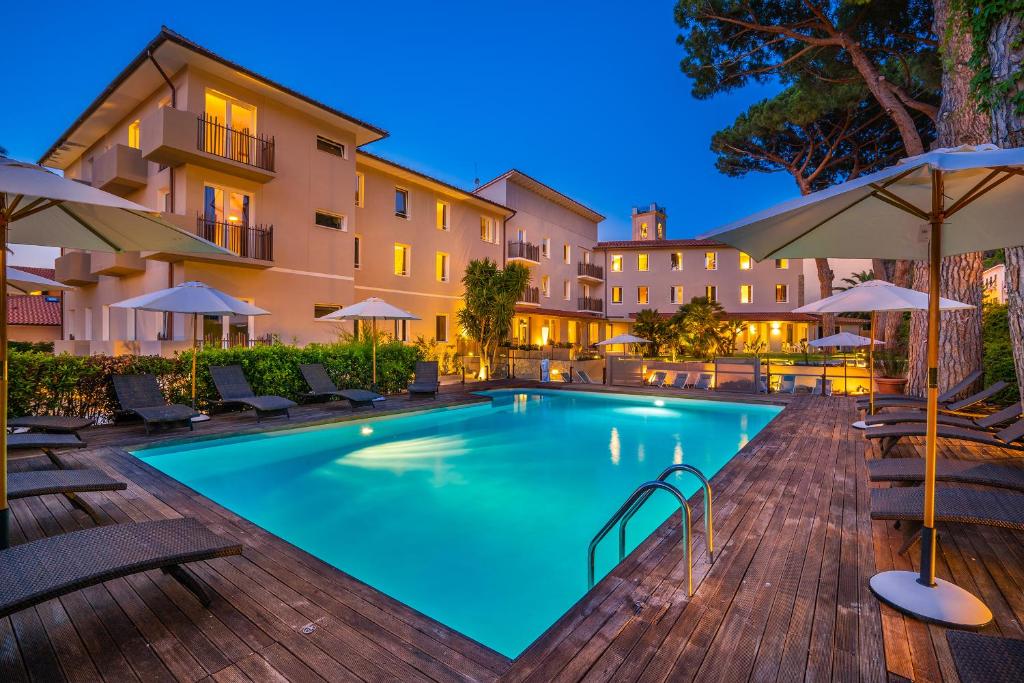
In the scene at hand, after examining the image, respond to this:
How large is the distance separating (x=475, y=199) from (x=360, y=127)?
7.29 metres

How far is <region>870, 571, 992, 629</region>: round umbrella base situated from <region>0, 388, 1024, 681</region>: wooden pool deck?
0.09m

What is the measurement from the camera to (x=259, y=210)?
15.8 metres

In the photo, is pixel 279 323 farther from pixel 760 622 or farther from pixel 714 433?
pixel 760 622

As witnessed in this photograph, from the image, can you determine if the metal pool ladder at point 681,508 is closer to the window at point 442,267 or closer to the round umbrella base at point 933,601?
the round umbrella base at point 933,601

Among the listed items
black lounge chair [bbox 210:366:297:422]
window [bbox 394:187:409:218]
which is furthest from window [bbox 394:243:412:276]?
Answer: black lounge chair [bbox 210:366:297:422]

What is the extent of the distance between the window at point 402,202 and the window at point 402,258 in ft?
4.44

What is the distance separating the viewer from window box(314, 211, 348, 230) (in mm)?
17703

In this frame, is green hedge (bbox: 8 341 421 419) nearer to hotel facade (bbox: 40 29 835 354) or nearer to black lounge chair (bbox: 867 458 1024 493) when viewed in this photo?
hotel facade (bbox: 40 29 835 354)

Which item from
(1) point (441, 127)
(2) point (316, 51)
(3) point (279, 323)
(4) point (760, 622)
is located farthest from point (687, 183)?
(4) point (760, 622)

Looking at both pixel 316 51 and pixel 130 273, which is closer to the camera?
pixel 130 273

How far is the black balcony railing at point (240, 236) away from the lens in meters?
14.2

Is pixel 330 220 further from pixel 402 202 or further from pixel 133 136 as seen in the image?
pixel 133 136

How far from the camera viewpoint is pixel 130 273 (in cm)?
1622

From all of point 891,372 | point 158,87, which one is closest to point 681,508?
point 891,372
